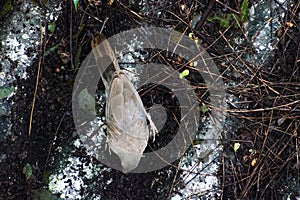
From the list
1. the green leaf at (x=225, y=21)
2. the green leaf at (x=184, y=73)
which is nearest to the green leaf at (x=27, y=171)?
the green leaf at (x=184, y=73)

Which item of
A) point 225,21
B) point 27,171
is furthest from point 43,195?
point 225,21

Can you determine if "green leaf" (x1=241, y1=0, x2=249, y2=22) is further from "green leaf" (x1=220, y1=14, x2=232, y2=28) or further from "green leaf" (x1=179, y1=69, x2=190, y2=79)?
"green leaf" (x1=179, y1=69, x2=190, y2=79)

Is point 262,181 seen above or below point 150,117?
below

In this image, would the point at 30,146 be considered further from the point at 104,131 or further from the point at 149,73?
the point at 149,73

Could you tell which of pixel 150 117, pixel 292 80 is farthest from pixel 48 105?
pixel 292 80

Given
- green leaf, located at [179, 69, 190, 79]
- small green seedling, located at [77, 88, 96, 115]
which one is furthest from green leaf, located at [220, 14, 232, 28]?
small green seedling, located at [77, 88, 96, 115]

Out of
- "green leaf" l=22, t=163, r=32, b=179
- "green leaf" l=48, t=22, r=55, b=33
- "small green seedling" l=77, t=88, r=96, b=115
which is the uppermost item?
"green leaf" l=48, t=22, r=55, b=33

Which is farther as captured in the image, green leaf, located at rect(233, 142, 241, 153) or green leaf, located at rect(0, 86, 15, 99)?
green leaf, located at rect(233, 142, 241, 153)
